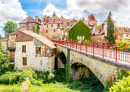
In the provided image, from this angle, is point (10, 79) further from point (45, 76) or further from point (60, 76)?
point (60, 76)

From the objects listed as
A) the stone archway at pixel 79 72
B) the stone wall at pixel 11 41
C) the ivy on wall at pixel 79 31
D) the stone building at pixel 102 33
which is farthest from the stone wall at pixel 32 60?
the stone building at pixel 102 33

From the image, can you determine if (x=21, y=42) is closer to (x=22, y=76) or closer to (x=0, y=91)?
(x=22, y=76)

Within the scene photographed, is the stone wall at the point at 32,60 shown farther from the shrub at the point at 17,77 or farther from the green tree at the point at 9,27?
the green tree at the point at 9,27

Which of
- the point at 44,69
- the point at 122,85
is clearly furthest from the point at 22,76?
the point at 122,85

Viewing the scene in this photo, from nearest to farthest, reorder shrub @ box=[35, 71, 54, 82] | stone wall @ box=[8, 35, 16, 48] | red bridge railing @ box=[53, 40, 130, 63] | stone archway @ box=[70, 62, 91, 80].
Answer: red bridge railing @ box=[53, 40, 130, 63] → stone archway @ box=[70, 62, 91, 80] → shrub @ box=[35, 71, 54, 82] → stone wall @ box=[8, 35, 16, 48]

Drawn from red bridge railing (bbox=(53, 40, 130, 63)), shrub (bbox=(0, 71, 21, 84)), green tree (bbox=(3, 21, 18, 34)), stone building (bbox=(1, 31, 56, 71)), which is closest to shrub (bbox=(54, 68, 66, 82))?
stone building (bbox=(1, 31, 56, 71))

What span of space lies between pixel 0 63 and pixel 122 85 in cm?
2474

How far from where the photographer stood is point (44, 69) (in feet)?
70.4

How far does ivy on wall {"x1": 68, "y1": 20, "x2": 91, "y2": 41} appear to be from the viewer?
3089 centimetres

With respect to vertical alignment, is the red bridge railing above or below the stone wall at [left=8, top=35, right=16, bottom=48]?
below

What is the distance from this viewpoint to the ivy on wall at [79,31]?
30891 mm

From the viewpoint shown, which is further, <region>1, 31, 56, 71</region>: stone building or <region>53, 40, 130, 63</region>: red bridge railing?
<region>1, 31, 56, 71</region>: stone building

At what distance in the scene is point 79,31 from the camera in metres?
31.2

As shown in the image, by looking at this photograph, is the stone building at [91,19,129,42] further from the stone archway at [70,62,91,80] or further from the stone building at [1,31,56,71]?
the stone building at [1,31,56,71]
